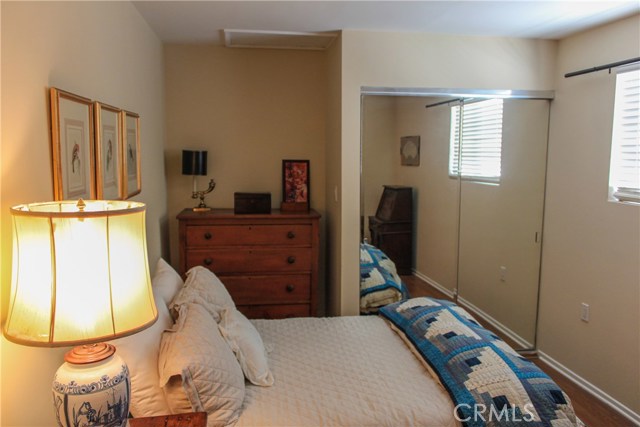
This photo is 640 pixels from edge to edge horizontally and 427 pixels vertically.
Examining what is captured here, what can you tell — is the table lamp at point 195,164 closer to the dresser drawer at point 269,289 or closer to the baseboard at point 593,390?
the dresser drawer at point 269,289

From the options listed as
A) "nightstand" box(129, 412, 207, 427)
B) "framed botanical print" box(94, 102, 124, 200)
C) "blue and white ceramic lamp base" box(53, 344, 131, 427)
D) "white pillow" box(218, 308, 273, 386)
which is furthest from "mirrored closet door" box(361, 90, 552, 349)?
"blue and white ceramic lamp base" box(53, 344, 131, 427)

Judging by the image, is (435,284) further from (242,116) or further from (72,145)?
(72,145)

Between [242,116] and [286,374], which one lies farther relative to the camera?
[242,116]

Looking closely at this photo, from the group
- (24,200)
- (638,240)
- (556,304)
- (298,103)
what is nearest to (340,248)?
(298,103)

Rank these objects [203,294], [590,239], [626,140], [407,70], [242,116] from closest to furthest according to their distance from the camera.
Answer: [203,294], [626,140], [590,239], [407,70], [242,116]

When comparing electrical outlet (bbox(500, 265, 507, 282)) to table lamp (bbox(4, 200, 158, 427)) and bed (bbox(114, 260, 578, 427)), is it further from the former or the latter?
table lamp (bbox(4, 200, 158, 427))

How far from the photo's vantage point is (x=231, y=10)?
282 centimetres

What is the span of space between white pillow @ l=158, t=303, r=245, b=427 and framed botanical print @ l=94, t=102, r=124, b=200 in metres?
0.69

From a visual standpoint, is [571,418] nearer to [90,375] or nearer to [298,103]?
[90,375]

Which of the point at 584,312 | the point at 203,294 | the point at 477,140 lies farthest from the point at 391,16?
the point at 584,312

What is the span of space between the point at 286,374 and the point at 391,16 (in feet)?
6.99

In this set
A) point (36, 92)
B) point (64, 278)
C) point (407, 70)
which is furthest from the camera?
point (407, 70)

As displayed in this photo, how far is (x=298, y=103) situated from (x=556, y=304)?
2.43 metres

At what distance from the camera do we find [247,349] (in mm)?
2139
